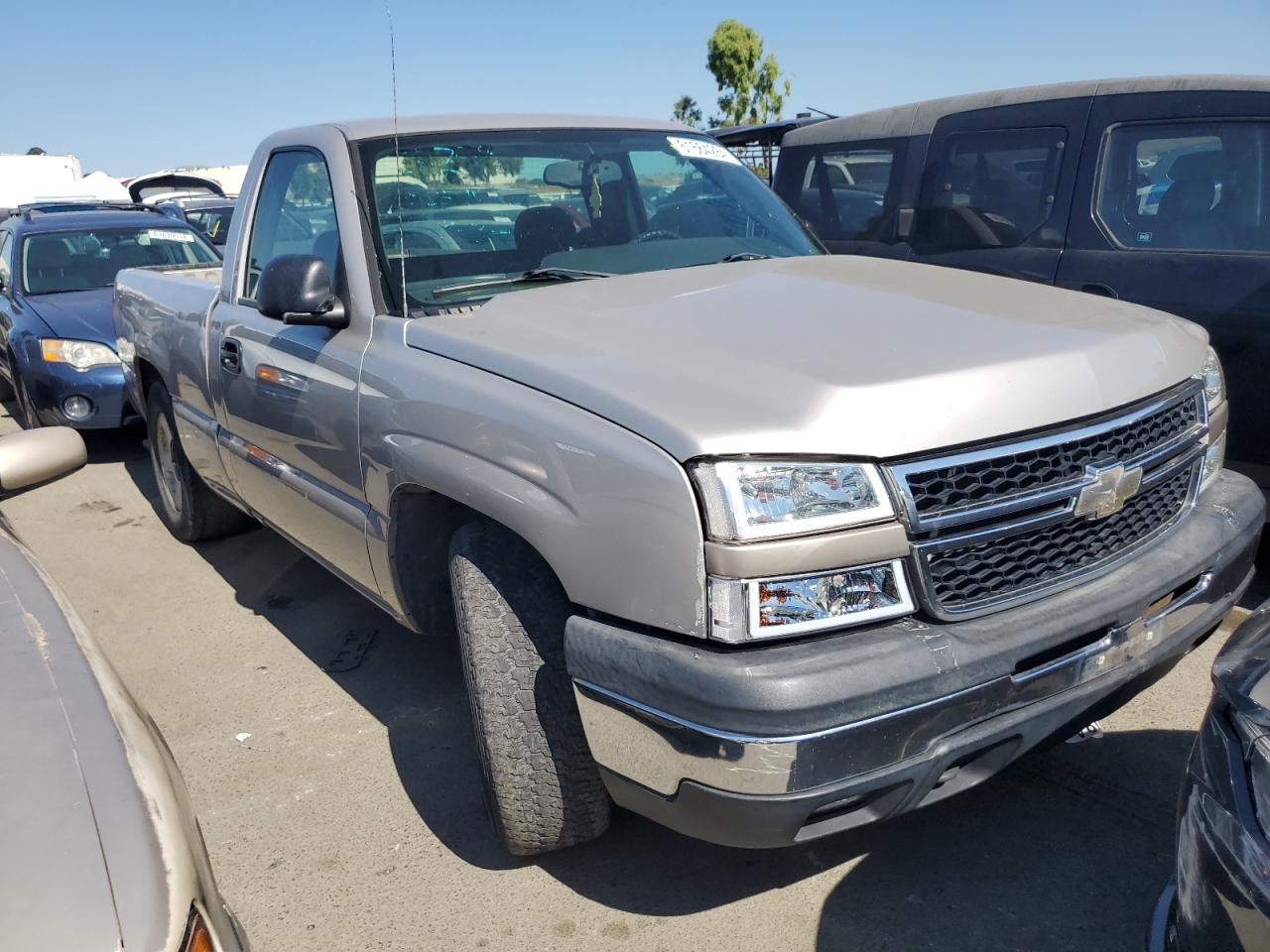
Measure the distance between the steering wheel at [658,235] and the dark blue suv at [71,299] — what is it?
189 inches

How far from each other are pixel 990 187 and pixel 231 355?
11.2 ft

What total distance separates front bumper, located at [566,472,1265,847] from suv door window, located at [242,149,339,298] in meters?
1.79

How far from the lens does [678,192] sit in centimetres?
370

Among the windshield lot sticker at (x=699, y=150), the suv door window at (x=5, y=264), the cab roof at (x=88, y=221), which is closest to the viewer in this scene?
the windshield lot sticker at (x=699, y=150)

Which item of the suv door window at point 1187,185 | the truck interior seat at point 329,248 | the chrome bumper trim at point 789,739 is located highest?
the suv door window at point 1187,185

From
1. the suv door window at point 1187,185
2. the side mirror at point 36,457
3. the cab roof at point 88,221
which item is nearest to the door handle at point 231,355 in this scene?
the side mirror at point 36,457

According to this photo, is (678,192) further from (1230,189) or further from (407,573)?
(1230,189)

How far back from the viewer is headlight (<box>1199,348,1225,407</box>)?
9.22 ft

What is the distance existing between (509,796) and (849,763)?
88 cm

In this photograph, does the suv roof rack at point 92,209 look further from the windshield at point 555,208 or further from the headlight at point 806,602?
the headlight at point 806,602

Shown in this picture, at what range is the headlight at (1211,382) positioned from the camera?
111 inches

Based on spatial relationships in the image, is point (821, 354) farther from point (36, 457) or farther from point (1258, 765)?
point (36, 457)

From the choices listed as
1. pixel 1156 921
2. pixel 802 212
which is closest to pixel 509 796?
pixel 1156 921

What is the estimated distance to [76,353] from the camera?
22.6 ft
